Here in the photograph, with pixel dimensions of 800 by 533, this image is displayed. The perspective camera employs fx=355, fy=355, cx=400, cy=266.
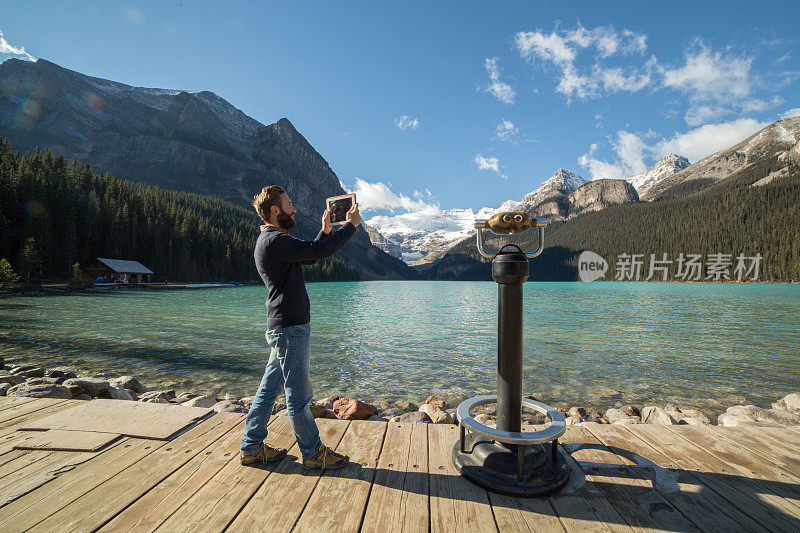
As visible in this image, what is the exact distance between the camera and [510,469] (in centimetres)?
288

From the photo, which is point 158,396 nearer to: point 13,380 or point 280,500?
point 13,380

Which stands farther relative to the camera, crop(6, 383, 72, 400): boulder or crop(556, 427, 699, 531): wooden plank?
crop(6, 383, 72, 400): boulder

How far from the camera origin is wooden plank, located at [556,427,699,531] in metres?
2.35

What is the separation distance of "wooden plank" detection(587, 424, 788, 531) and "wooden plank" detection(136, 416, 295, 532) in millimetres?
3119

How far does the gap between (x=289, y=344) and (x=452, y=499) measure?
1.77 meters

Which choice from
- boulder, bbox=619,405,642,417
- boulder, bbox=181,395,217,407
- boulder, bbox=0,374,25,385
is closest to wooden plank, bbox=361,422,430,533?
boulder, bbox=181,395,217,407

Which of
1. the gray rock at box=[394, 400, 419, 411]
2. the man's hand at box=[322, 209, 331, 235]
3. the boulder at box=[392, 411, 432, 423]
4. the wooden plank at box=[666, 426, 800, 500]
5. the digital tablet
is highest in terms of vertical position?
the digital tablet

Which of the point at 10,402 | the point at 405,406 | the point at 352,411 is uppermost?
the point at 10,402

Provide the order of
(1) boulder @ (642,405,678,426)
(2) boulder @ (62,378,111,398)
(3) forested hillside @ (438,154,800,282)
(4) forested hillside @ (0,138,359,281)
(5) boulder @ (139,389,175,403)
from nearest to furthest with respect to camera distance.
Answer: (1) boulder @ (642,405,678,426)
(2) boulder @ (62,378,111,398)
(5) boulder @ (139,389,175,403)
(4) forested hillside @ (0,138,359,281)
(3) forested hillside @ (438,154,800,282)

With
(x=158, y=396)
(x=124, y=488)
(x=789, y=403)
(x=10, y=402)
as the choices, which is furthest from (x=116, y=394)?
(x=789, y=403)

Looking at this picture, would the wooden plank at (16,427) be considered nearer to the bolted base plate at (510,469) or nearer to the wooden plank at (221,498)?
the wooden plank at (221,498)

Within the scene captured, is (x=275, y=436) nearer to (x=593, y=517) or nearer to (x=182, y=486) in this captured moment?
(x=182, y=486)

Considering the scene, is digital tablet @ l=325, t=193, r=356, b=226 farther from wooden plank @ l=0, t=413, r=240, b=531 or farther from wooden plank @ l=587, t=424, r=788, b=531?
wooden plank @ l=587, t=424, r=788, b=531

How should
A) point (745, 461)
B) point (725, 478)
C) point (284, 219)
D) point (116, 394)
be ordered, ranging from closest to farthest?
point (725, 478), point (745, 461), point (284, 219), point (116, 394)
